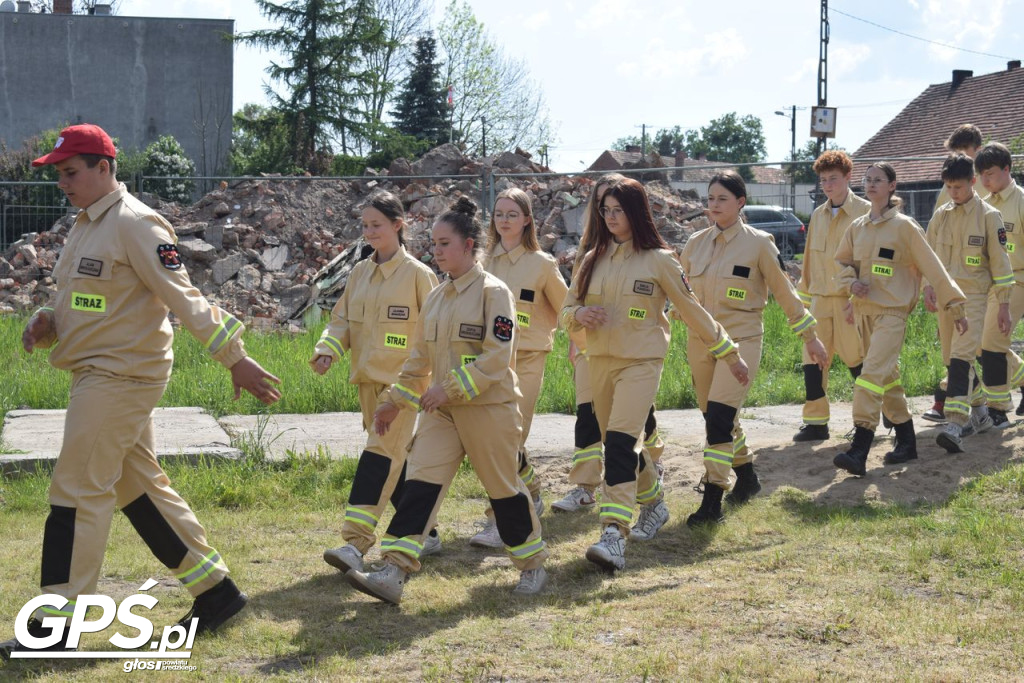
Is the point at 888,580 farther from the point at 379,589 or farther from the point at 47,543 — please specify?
the point at 47,543

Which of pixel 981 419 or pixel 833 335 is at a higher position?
pixel 833 335

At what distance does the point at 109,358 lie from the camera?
4.60m

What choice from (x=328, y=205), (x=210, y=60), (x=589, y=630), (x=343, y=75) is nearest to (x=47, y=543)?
(x=589, y=630)

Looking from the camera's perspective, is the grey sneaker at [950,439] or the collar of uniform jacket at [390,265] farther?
the grey sneaker at [950,439]

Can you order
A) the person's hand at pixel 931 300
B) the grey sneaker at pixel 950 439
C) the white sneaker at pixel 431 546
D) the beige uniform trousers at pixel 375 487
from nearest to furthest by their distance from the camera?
1. the beige uniform trousers at pixel 375 487
2. the white sneaker at pixel 431 546
3. the person's hand at pixel 931 300
4. the grey sneaker at pixel 950 439

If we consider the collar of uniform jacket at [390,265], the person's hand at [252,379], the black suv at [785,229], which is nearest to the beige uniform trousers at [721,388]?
the collar of uniform jacket at [390,265]

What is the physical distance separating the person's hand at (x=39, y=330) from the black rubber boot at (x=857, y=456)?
5106 mm

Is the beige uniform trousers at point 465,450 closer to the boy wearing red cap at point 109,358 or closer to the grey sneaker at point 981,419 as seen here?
the boy wearing red cap at point 109,358

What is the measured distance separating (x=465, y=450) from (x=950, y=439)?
4.44 meters

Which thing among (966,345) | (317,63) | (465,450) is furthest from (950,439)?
(317,63)

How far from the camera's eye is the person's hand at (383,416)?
5.37 m

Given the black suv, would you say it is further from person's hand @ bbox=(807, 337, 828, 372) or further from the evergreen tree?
the evergreen tree

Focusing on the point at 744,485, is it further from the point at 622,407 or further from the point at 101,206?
the point at 101,206

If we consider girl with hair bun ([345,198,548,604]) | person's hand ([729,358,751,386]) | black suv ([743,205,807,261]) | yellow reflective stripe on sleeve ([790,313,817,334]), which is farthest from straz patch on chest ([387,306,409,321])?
black suv ([743,205,807,261])
